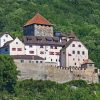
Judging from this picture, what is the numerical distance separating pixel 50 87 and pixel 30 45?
1082 cm

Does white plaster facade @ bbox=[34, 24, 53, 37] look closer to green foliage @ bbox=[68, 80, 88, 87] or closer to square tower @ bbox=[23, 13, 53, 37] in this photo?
square tower @ bbox=[23, 13, 53, 37]

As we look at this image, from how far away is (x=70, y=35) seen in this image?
343ft

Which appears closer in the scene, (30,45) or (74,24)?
(30,45)

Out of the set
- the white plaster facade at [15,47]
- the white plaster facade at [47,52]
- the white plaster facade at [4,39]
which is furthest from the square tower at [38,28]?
the white plaster facade at [15,47]

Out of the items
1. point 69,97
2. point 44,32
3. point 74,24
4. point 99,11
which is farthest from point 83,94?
point 99,11

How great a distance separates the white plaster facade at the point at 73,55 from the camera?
98.8m

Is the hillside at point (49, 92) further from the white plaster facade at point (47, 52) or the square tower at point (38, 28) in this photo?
the square tower at point (38, 28)

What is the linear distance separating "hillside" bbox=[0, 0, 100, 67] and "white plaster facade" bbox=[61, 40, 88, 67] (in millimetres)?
16882

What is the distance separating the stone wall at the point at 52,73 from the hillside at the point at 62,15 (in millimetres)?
21607

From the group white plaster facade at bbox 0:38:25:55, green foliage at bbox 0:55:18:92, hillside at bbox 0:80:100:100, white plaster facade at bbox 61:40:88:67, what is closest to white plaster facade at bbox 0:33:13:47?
white plaster facade at bbox 0:38:25:55

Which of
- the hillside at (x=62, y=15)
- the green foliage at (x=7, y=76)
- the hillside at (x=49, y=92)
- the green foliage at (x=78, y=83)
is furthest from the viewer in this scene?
the hillside at (x=62, y=15)

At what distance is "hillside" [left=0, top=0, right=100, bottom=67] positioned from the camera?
13325cm

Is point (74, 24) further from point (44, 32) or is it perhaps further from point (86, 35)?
point (44, 32)

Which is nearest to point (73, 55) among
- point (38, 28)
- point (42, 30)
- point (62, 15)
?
point (42, 30)
